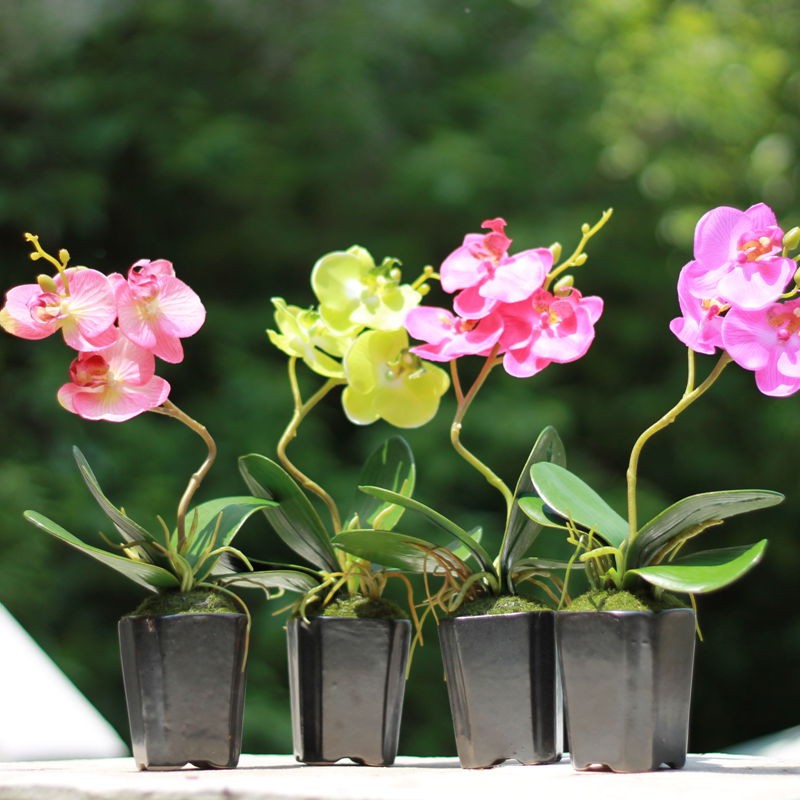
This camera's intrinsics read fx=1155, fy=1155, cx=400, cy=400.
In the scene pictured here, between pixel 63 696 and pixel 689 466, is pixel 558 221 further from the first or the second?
pixel 63 696

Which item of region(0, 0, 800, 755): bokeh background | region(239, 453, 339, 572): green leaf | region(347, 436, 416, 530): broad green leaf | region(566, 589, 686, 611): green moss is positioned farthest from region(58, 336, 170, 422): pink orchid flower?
region(0, 0, 800, 755): bokeh background

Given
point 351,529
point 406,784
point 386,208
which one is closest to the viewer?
point 406,784

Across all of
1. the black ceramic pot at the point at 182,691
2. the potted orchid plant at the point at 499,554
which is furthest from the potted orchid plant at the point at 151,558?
the potted orchid plant at the point at 499,554

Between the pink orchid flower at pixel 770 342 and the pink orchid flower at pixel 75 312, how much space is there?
439mm

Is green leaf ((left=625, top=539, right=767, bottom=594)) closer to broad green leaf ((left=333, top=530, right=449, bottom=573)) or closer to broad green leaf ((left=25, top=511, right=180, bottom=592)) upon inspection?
broad green leaf ((left=333, top=530, right=449, bottom=573))

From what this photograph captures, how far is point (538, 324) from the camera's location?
34.3 inches

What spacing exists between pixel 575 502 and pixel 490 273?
0.19 m

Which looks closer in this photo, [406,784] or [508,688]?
[406,784]

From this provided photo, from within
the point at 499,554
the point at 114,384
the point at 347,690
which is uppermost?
the point at 114,384

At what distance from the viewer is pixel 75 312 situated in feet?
2.78

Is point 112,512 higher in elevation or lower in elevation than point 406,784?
higher

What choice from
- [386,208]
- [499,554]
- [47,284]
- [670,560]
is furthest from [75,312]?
[386,208]

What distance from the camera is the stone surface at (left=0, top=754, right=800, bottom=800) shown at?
0.62 meters

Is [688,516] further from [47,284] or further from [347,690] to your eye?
[47,284]
